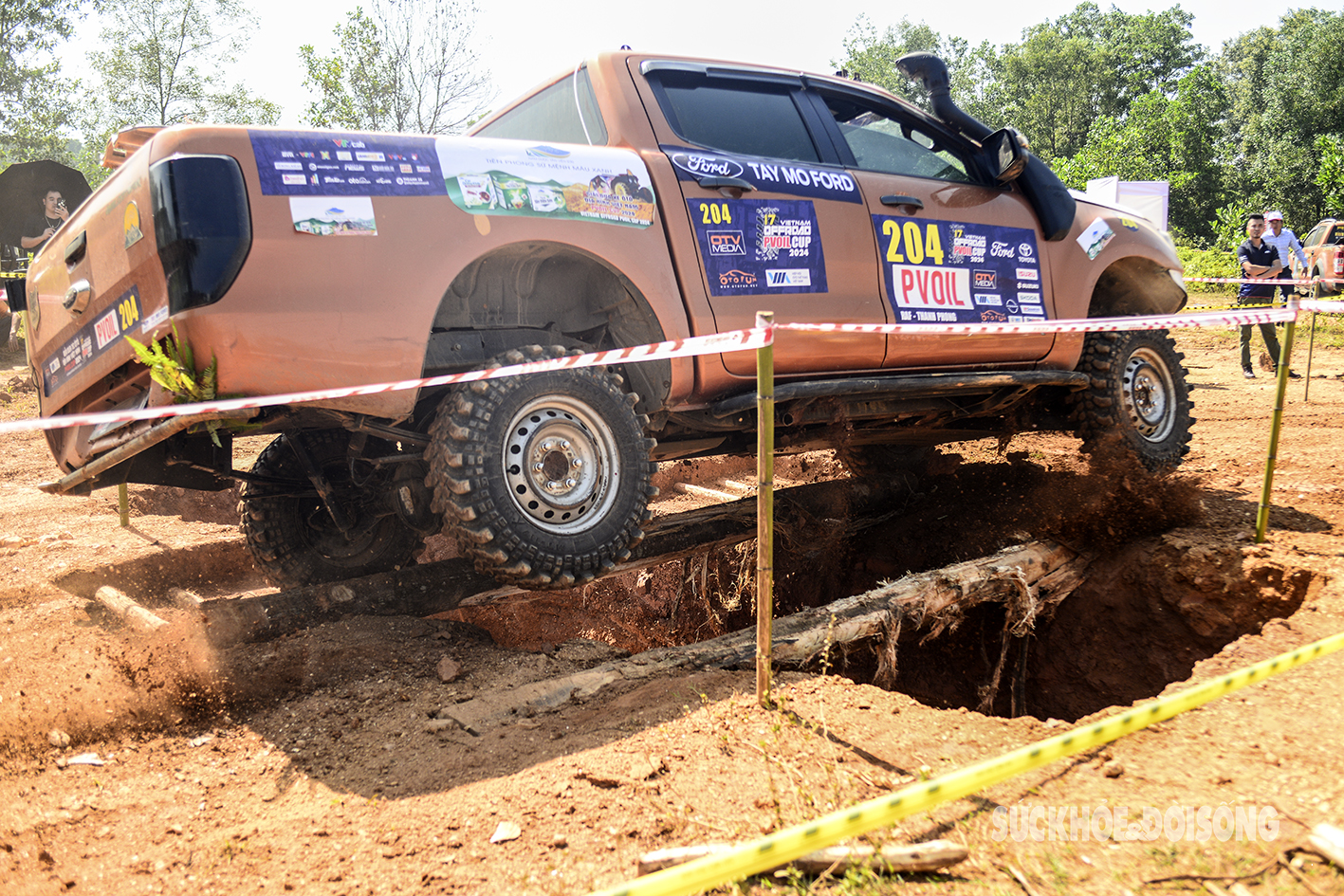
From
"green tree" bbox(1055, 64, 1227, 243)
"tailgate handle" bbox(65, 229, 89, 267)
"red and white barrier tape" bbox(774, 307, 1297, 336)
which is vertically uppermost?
"green tree" bbox(1055, 64, 1227, 243)

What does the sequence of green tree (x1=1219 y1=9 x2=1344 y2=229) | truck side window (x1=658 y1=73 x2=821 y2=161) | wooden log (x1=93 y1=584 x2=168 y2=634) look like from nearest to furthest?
wooden log (x1=93 y1=584 x2=168 y2=634) → truck side window (x1=658 y1=73 x2=821 y2=161) → green tree (x1=1219 y1=9 x2=1344 y2=229)

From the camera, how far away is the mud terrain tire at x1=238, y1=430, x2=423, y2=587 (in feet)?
12.3

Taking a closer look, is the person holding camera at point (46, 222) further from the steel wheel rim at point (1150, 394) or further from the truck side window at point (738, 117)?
the steel wheel rim at point (1150, 394)

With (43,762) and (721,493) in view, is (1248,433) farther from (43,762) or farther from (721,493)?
(43,762)

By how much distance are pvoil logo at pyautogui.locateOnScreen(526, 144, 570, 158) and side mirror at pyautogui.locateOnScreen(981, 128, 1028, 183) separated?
2.46 m

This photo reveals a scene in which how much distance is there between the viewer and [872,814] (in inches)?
→ 60.2

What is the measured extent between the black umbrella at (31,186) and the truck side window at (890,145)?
31.6ft

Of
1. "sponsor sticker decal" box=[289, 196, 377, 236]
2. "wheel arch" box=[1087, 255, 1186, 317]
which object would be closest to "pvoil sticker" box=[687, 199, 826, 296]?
"sponsor sticker decal" box=[289, 196, 377, 236]

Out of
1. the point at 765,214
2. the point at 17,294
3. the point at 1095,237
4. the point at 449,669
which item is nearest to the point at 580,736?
the point at 449,669

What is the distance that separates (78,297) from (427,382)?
56.2 inches

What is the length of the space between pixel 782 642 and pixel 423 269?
2.00 m

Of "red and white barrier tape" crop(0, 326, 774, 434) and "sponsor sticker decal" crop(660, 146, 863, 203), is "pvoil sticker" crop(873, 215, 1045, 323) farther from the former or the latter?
"red and white barrier tape" crop(0, 326, 774, 434)

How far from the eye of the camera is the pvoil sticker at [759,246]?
3.44 metres

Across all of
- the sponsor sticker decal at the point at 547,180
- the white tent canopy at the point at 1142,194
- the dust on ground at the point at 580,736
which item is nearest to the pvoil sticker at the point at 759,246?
the sponsor sticker decal at the point at 547,180
